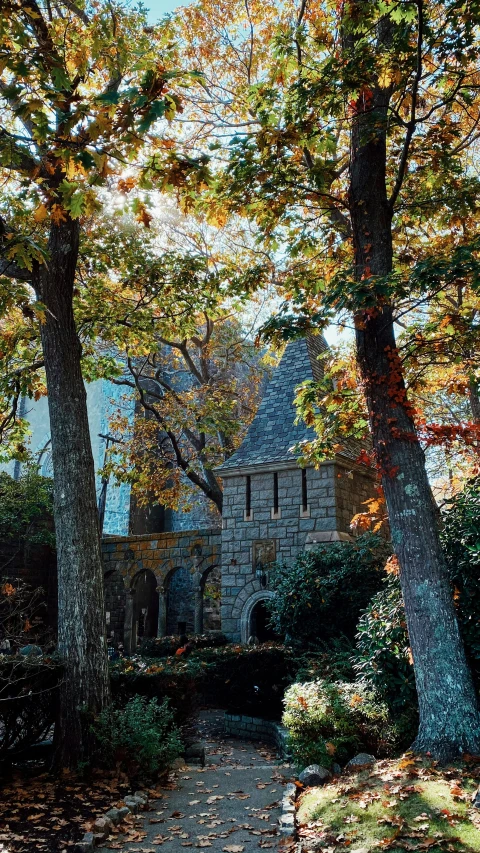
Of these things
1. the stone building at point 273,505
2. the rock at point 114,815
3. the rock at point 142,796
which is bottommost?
the rock at point 142,796

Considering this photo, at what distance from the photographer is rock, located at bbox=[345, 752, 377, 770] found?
18.5ft

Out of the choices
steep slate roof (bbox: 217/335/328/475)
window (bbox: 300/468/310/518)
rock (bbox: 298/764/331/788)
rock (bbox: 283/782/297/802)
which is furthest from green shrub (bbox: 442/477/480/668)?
steep slate roof (bbox: 217/335/328/475)

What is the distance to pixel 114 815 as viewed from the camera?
194 inches

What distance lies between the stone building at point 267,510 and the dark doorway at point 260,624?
2cm

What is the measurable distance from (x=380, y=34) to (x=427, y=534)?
564 centimetres

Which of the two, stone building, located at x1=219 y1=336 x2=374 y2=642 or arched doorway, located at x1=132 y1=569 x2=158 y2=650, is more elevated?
stone building, located at x1=219 y1=336 x2=374 y2=642

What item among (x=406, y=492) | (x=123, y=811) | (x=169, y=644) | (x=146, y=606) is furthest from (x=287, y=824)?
(x=146, y=606)

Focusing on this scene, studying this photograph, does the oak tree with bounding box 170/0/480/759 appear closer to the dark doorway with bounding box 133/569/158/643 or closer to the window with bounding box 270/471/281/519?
the window with bounding box 270/471/281/519

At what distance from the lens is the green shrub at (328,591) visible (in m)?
9.30

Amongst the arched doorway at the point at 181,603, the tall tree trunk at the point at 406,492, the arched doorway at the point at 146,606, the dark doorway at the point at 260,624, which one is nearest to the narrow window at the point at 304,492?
the dark doorway at the point at 260,624

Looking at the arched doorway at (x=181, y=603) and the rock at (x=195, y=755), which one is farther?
the arched doorway at (x=181, y=603)

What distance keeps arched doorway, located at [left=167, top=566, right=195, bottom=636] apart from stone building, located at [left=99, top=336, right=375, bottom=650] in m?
5.12

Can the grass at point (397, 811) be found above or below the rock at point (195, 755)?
above

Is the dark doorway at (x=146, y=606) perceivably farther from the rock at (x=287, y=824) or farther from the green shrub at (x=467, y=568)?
the rock at (x=287, y=824)
